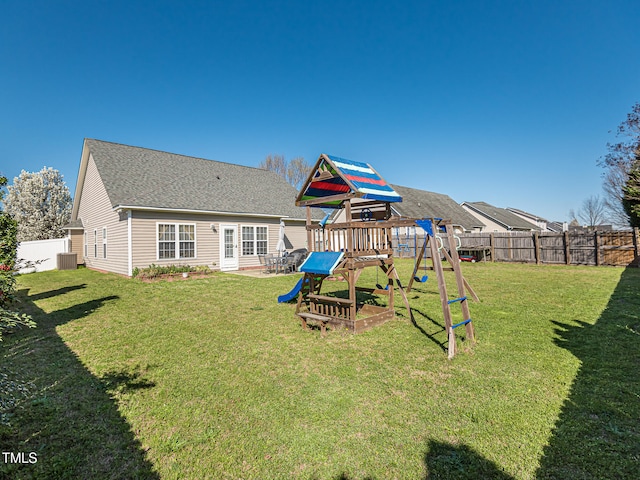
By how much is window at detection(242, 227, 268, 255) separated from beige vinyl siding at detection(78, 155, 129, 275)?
5577 mm

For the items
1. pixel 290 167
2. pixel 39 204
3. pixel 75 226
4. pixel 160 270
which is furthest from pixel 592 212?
pixel 39 204

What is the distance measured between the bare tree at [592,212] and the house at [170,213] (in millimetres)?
65621

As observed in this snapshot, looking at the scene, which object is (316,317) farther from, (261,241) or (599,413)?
(261,241)

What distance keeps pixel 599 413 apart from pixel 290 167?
41.0 metres

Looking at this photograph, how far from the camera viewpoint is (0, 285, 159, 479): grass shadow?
2482 mm

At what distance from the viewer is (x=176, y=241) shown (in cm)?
1458

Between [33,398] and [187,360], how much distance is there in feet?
5.58

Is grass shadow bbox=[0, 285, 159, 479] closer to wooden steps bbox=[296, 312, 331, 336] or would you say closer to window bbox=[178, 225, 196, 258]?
Answer: wooden steps bbox=[296, 312, 331, 336]

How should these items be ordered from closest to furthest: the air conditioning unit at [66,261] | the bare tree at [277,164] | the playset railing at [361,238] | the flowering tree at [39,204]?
1. the playset railing at [361,238]
2. the air conditioning unit at [66,261]
3. the flowering tree at [39,204]
4. the bare tree at [277,164]

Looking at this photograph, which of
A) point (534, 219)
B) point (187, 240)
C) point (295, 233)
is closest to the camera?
point (187, 240)

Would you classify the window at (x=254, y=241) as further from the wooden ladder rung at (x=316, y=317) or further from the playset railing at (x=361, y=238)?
the wooden ladder rung at (x=316, y=317)

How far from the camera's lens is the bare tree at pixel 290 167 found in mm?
41281

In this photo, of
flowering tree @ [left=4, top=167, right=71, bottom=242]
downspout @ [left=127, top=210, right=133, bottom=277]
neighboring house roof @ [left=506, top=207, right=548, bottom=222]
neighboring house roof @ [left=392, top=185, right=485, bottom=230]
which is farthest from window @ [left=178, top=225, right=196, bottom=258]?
neighboring house roof @ [left=506, top=207, right=548, bottom=222]

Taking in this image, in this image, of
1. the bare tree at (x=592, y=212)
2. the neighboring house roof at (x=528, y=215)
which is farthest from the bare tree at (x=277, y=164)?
the bare tree at (x=592, y=212)
